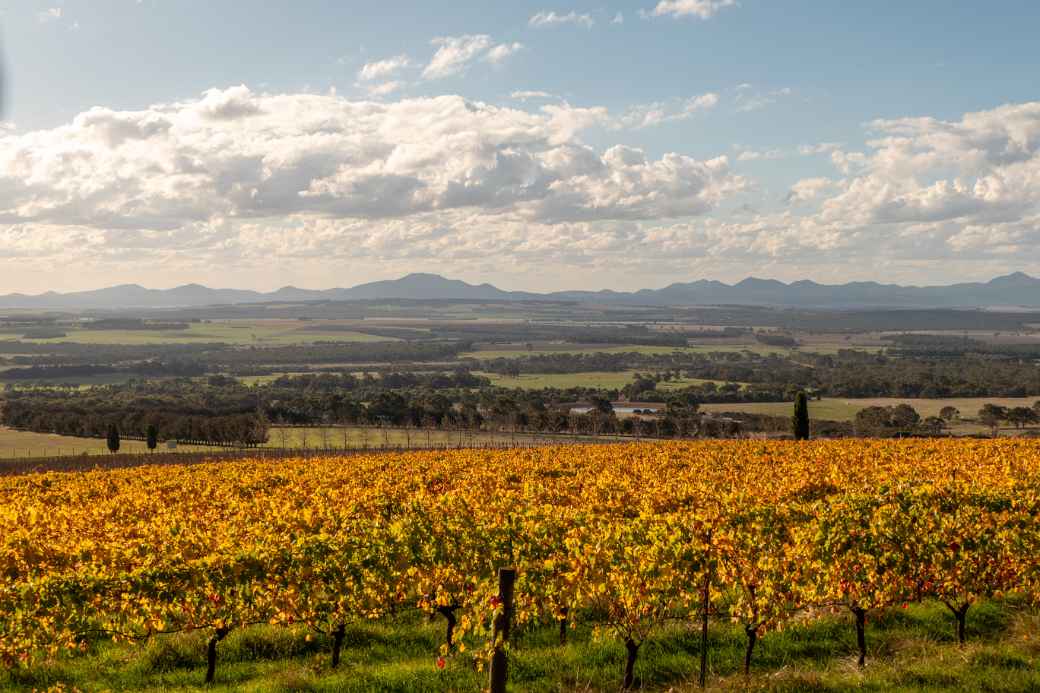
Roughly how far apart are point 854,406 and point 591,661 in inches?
7023

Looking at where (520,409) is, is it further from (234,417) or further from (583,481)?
(583,481)

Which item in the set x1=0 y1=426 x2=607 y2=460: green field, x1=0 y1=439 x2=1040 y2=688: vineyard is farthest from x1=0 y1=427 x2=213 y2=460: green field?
x1=0 y1=439 x2=1040 y2=688: vineyard

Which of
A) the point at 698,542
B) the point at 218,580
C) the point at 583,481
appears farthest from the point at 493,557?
the point at 583,481

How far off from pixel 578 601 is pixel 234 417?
425ft

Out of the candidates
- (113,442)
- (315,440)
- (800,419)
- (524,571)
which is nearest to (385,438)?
(315,440)

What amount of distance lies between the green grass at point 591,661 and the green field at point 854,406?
465ft

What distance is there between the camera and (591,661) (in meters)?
17.2

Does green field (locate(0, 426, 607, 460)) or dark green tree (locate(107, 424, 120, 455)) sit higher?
dark green tree (locate(107, 424, 120, 455))

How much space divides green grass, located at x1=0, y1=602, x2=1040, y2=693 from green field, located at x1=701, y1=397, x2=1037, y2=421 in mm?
141594

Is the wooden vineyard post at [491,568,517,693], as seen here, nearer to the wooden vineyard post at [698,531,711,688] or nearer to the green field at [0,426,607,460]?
the wooden vineyard post at [698,531,711,688]

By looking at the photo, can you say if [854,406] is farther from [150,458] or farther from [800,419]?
[150,458]

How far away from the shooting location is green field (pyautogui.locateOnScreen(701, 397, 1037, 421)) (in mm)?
163750

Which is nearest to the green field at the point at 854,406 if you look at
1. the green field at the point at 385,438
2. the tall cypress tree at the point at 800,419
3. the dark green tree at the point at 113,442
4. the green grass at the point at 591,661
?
the green field at the point at 385,438

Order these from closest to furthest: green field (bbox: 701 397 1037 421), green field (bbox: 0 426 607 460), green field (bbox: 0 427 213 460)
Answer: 1. green field (bbox: 0 427 213 460)
2. green field (bbox: 0 426 607 460)
3. green field (bbox: 701 397 1037 421)
